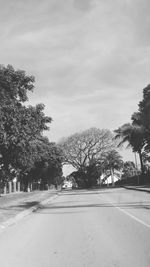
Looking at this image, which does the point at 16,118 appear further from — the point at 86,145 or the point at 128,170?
the point at 128,170

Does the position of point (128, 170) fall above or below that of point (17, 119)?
above

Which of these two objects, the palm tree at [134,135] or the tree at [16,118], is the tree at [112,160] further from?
the tree at [16,118]

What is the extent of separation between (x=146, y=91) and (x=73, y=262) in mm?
32553

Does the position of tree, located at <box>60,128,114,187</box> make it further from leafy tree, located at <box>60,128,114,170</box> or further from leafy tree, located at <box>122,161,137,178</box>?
leafy tree, located at <box>122,161,137,178</box>

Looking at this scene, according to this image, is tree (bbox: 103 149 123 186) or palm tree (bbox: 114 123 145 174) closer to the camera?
palm tree (bbox: 114 123 145 174)

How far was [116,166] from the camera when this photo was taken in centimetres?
11394

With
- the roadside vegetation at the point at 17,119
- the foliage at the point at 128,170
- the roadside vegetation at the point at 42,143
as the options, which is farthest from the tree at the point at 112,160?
the roadside vegetation at the point at 17,119

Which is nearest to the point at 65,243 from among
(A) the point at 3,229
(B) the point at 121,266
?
(B) the point at 121,266

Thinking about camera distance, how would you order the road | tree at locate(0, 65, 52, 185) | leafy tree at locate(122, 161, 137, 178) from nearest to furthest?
the road → tree at locate(0, 65, 52, 185) → leafy tree at locate(122, 161, 137, 178)

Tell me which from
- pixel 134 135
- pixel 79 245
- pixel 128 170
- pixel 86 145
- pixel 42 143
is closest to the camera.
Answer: pixel 79 245

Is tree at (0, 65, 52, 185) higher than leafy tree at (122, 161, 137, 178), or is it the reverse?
leafy tree at (122, 161, 137, 178)

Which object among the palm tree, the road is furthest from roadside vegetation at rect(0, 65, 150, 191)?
the road

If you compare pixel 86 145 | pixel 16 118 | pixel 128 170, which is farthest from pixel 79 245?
pixel 128 170

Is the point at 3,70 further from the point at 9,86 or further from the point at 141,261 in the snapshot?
the point at 141,261
